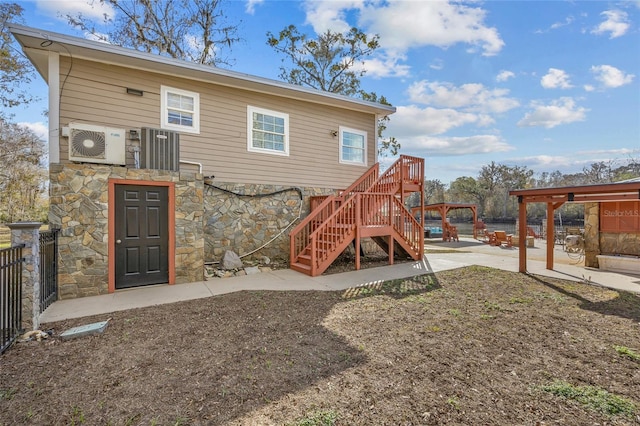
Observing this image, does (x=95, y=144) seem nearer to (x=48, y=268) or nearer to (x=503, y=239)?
(x=48, y=268)

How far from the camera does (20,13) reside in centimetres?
1196

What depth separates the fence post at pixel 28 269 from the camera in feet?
11.3

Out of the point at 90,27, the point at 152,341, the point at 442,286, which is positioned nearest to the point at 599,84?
the point at 442,286

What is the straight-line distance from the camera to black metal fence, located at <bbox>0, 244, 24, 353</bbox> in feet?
10.1

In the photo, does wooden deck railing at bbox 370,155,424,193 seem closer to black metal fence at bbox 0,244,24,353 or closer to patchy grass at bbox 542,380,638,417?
patchy grass at bbox 542,380,638,417

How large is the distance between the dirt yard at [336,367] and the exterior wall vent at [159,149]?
9.82 feet

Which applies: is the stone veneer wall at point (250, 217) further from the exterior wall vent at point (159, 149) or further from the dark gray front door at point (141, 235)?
the dark gray front door at point (141, 235)

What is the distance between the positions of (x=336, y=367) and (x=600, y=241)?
919 cm

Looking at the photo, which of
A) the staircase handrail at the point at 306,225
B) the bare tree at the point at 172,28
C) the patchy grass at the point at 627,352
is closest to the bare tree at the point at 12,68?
the bare tree at the point at 172,28

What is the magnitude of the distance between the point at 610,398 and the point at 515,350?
33.8 inches

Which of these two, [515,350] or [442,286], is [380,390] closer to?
[515,350]

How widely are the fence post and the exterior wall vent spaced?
2627 millimetres

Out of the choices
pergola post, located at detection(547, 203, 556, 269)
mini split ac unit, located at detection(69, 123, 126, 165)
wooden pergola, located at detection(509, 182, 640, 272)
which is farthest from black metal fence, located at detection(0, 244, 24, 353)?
pergola post, located at detection(547, 203, 556, 269)

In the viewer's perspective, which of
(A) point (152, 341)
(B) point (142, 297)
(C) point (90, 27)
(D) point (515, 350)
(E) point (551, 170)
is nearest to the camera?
(D) point (515, 350)
